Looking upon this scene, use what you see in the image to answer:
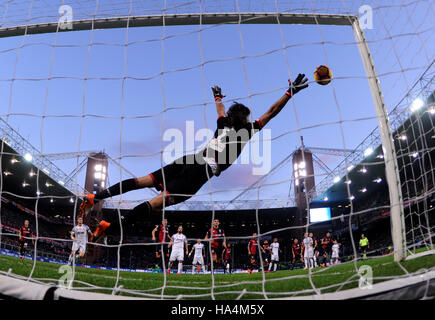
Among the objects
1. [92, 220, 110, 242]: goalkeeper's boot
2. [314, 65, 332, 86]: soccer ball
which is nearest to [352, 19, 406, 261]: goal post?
[314, 65, 332, 86]: soccer ball

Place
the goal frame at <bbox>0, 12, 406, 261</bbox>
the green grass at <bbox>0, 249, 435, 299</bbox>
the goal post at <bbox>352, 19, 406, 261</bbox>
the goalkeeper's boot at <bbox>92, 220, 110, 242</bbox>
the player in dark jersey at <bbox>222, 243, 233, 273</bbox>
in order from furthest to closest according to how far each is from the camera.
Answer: the player in dark jersey at <bbox>222, 243, 233, 273</bbox> < the goal frame at <bbox>0, 12, 406, 261</bbox> < the goal post at <bbox>352, 19, 406, 261</bbox> < the goalkeeper's boot at <bbox>92, 220, 110, 242</bbox> < the green grass at <bbox>0, 249, 435, 299</bbox>

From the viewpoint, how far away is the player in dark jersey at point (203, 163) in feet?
12.1

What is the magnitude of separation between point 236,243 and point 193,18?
1115 inches

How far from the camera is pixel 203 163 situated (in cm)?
373

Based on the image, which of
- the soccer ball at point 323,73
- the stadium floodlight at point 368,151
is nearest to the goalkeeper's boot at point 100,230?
the soccer ball at point 323,73

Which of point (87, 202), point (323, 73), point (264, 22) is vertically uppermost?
point (264, 22)

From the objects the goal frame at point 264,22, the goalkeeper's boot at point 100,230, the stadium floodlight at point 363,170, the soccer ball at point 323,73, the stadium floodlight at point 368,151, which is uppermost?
the stadium floodlight at point 368,151

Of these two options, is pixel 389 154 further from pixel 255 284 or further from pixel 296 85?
pixel 255 284

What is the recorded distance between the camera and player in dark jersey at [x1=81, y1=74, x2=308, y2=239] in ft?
12.1

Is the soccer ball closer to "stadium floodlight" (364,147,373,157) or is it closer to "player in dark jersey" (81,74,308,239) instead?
"player in dark jersey" (81,74,308,239)

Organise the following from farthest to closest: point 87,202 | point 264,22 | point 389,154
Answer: point 264,22
point 389,154
point 87,202

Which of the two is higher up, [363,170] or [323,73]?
[363,170]

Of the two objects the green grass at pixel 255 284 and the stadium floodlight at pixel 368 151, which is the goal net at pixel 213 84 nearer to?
the green grass at pixel 255 284

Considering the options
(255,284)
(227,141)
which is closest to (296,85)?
(227,141)
